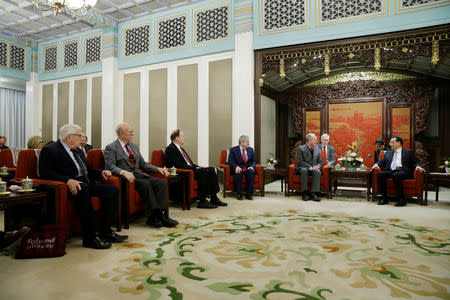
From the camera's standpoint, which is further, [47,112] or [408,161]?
[47,112]

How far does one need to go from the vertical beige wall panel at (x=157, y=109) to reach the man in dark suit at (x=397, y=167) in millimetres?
4861

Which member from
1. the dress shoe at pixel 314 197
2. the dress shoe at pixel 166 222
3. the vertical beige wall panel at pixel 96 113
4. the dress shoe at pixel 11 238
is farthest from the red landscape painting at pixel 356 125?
the dress shoe at pixel 11 238

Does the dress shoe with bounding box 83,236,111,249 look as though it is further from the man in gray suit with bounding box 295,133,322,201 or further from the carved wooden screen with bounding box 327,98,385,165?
the carved wooden screen with bounding box 327,98,385,165

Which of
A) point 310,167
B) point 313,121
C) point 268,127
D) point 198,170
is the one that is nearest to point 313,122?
point 313,121

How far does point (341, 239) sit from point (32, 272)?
8.89ft

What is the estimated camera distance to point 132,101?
775 centimetres

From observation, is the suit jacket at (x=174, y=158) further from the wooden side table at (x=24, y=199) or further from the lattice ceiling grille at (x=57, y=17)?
the lattice ceiling grille at (x=57, y=17)

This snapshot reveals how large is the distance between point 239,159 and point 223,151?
1.64ft

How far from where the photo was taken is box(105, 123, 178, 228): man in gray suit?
133 inches

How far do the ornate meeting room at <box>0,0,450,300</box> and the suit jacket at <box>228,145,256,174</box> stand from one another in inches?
1.1

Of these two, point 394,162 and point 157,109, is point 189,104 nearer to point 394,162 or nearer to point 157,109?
point 157,109

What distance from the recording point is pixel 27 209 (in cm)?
288

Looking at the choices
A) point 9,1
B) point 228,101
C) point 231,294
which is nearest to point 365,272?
point 231,294

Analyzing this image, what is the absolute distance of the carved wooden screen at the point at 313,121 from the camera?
27.6ft
